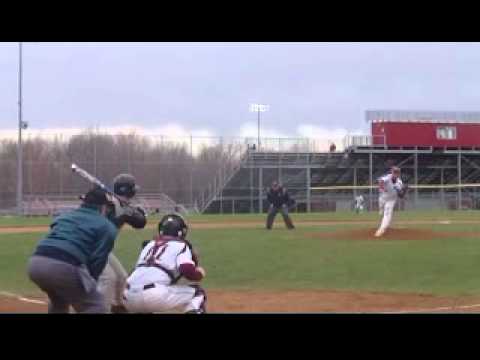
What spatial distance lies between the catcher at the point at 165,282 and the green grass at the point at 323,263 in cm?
570

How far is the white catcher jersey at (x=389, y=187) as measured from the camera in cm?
1820

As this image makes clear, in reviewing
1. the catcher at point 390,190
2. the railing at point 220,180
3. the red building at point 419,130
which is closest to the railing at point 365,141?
the red building at point 419,130

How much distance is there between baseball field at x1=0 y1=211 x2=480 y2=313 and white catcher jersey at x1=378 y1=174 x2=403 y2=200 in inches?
44.8

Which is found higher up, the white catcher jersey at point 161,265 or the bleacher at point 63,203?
the white catcher jersey at point 161,265

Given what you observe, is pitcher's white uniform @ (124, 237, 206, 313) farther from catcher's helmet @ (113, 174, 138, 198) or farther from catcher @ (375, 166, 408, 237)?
catcher @ (375, 166, 408, 237)

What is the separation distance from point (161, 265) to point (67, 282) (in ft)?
2.47

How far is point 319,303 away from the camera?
9500mm

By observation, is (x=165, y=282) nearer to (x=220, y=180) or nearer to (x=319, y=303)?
(x=319, y=303)

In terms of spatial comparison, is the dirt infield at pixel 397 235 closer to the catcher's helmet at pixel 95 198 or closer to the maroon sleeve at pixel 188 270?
the maroon sleeve at pixel 188 270

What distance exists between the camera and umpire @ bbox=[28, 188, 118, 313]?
5223mm

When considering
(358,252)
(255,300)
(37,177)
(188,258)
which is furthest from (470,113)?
(188,258)

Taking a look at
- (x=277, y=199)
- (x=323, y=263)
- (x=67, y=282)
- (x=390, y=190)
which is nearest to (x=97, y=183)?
(x=67, y=282)
